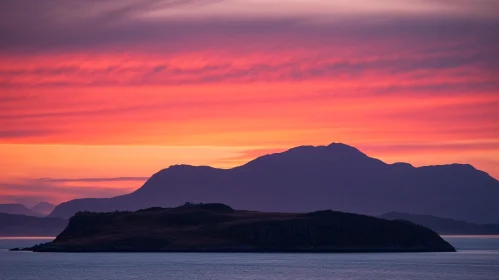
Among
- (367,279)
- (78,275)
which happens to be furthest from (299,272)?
(78,275)

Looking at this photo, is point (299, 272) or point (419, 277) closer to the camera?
point (419, 277)

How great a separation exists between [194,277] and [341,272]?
33.0 m

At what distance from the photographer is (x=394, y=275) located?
189 meters

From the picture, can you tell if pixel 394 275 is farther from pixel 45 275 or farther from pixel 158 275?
pixel 45 275

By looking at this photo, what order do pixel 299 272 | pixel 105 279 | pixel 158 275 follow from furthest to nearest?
pixel 299 272 < pixel 158 275 < pixel 105 279

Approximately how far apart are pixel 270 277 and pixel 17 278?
Result: 43.0 m

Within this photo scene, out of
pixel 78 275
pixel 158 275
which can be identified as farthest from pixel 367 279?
pixel 78 275

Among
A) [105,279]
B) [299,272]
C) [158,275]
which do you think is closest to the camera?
[105,279]

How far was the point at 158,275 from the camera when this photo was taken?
18638 centimetres

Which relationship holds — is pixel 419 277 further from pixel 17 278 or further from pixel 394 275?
pixel 17 278

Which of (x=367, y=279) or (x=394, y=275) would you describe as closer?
(x=367, y=279)

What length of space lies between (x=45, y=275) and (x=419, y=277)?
66.2 meters

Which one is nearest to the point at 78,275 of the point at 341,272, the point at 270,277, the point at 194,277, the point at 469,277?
the point at 194,277

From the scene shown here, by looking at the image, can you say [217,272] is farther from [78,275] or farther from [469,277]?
[469,277]
